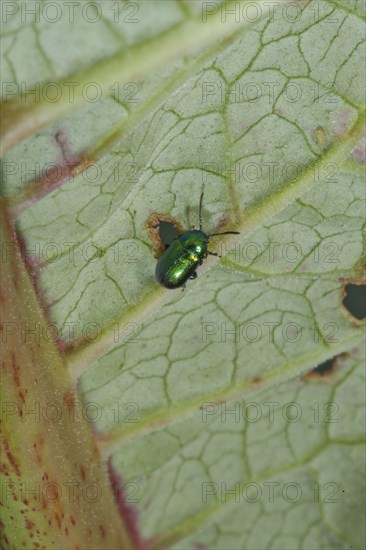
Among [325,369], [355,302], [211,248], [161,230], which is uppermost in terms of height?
[161,230]

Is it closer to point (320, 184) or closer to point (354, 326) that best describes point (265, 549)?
point (354, 326)

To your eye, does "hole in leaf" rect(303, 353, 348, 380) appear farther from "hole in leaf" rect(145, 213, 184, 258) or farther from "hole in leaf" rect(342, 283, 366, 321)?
"hole in leaf" rect(145, 213, 184, 258)

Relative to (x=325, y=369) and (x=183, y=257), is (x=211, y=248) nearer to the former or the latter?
(x=183, y=257)

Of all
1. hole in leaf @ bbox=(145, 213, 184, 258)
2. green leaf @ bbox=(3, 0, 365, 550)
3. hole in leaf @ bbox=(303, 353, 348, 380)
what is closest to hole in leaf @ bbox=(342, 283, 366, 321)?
green leaf @ bbox=(3, 0, 365, 550)

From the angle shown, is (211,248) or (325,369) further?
(325,369)

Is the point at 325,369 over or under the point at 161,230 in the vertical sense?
under

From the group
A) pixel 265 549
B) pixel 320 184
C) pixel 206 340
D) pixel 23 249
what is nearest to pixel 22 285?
pixel 23 249

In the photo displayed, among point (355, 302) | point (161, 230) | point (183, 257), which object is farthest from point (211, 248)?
point (355, 302)
